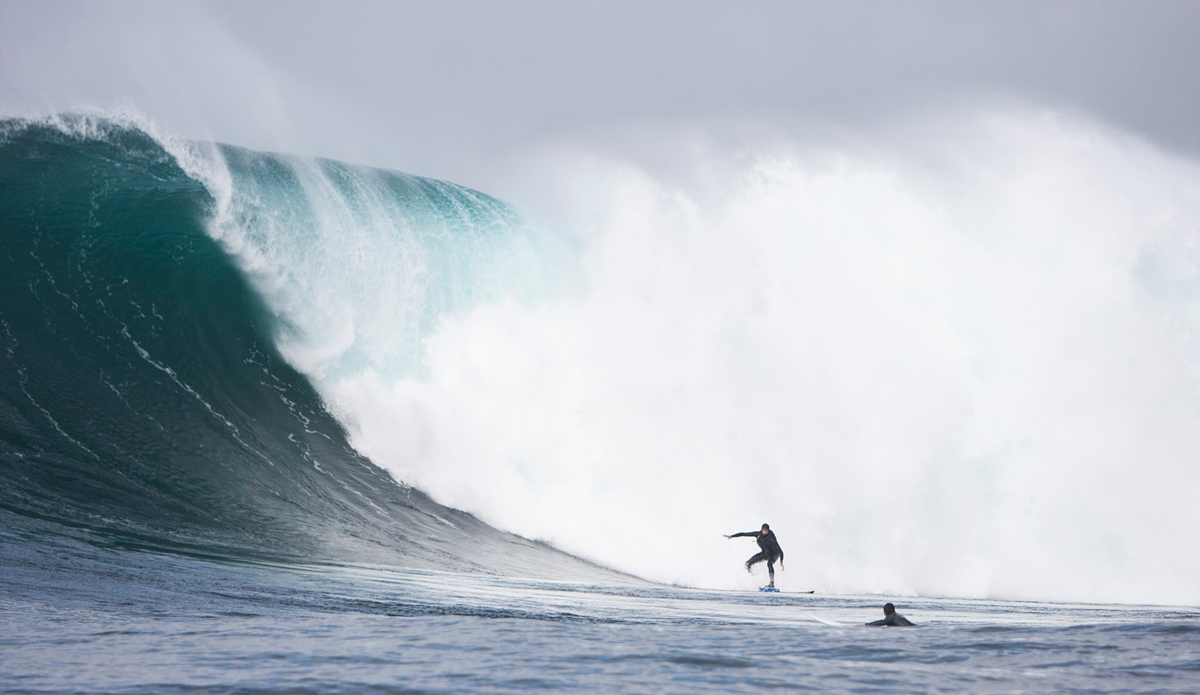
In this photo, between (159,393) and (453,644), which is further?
(159,393)

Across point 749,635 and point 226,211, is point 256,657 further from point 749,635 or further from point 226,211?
point 226,211

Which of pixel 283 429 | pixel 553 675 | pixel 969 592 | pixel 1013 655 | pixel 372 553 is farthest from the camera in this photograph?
pixel 969 592

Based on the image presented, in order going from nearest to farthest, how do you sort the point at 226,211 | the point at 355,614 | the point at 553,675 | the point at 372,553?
the point at 553,675 < the point at 355,614 < the point at 372,553 < the point at 226,211

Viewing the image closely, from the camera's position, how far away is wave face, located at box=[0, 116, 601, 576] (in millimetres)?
9508

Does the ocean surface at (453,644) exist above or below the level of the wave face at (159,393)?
below

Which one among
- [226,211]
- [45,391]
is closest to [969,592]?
[45,391]

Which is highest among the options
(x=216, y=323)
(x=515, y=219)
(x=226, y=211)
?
(x=515, y=219)

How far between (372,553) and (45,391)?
504 cm

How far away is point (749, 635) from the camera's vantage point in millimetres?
5012

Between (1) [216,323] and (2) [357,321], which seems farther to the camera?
(2) [357,321]

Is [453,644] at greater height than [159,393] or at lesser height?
lesser

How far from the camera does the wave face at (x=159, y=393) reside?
Result: 31.2 feet

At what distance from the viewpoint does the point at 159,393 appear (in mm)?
12102

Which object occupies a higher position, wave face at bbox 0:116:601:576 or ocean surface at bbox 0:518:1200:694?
wave face at bbox 0:116:601:576
